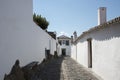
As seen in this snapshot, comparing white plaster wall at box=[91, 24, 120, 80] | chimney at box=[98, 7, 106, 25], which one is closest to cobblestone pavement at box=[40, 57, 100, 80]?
white plaster wall at box=[91, 24, 120, 80]

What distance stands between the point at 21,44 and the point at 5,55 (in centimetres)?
243

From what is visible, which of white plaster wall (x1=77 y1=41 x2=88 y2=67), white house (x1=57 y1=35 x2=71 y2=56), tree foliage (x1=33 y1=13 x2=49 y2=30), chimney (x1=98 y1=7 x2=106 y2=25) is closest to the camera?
chimney (x1=98 y1=7 x2=106 y2=25)

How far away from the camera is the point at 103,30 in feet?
31.2

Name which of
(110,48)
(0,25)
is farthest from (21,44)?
(110,48)

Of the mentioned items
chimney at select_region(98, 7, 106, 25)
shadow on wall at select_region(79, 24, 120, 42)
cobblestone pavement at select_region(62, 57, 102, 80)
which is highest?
chimney at select_region(98, 7, 106, 25)

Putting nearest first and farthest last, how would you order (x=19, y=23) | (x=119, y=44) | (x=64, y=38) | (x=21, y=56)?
(x=119, y=44)
(x=19, y=23)
(x=21, y=56)
(x=64, y=38)

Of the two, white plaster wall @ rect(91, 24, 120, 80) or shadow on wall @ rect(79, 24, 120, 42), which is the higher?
shadow on wall @ rect(79, 24, 120, 42)

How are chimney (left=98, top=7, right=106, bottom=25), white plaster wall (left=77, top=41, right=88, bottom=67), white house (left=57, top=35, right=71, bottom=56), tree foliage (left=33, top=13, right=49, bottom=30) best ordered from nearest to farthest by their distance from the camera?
chimney (left=98, top=7, right=106, bottom=25)
white plaster wall (left=77, top=41, right=88, bottom=67)
tree foliage (left=33, top=13, right=49, bottom=30)
white house (left=57, top=35, right=71, bottom=56)

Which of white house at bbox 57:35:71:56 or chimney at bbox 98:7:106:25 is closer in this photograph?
chimney at bbox 98:7:106:25

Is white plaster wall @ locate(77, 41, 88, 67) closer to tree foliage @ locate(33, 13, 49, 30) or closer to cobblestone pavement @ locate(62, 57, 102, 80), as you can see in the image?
cobblestone pavement @ locate(62, 57, 102, 80)

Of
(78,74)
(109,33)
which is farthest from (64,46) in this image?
(109,33)

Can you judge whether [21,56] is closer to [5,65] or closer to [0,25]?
[5,65]

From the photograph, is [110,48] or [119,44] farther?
[110,48]

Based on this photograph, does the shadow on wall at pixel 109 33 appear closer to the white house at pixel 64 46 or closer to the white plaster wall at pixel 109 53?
the white plaster wall at pixel 109 53
